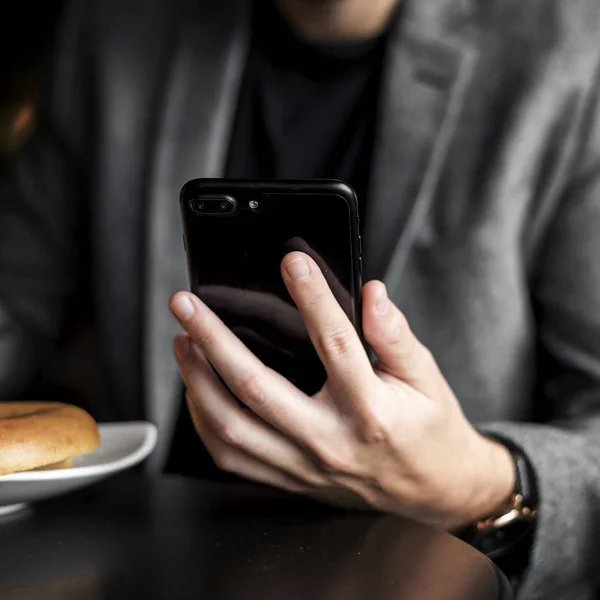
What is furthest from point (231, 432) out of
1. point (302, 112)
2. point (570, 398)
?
point (302, 112)

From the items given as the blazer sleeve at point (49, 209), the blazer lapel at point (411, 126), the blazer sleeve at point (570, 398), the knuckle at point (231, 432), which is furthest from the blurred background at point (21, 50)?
the knuckle at point (231, 432)

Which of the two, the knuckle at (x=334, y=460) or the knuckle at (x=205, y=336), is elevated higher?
the knuckle at (x=205, y=336)

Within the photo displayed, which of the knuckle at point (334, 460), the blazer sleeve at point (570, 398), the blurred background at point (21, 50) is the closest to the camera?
the knuckle at point (334, 460)

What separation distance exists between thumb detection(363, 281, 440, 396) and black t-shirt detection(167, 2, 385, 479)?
15.4 inches

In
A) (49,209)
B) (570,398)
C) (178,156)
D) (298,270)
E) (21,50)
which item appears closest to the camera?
(298,270)

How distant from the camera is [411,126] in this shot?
0.92m

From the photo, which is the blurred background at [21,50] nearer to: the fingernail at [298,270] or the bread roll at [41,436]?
the bread roll at [41,436]

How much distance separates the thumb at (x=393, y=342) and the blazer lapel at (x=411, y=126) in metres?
0.29

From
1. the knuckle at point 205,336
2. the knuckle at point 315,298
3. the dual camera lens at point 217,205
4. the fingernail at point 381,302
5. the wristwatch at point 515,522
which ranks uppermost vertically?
the dual camera lens at point 217,205

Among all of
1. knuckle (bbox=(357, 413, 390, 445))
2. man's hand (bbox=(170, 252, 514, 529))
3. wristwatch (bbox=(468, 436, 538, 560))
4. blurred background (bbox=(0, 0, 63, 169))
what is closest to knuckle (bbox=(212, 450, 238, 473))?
man's hand (bbox=(170, 252, 514, 529))

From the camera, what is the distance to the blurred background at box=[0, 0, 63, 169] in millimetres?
2234

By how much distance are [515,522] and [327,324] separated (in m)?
0.29

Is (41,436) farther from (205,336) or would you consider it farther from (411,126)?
(411,126)

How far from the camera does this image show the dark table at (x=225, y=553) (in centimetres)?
49
